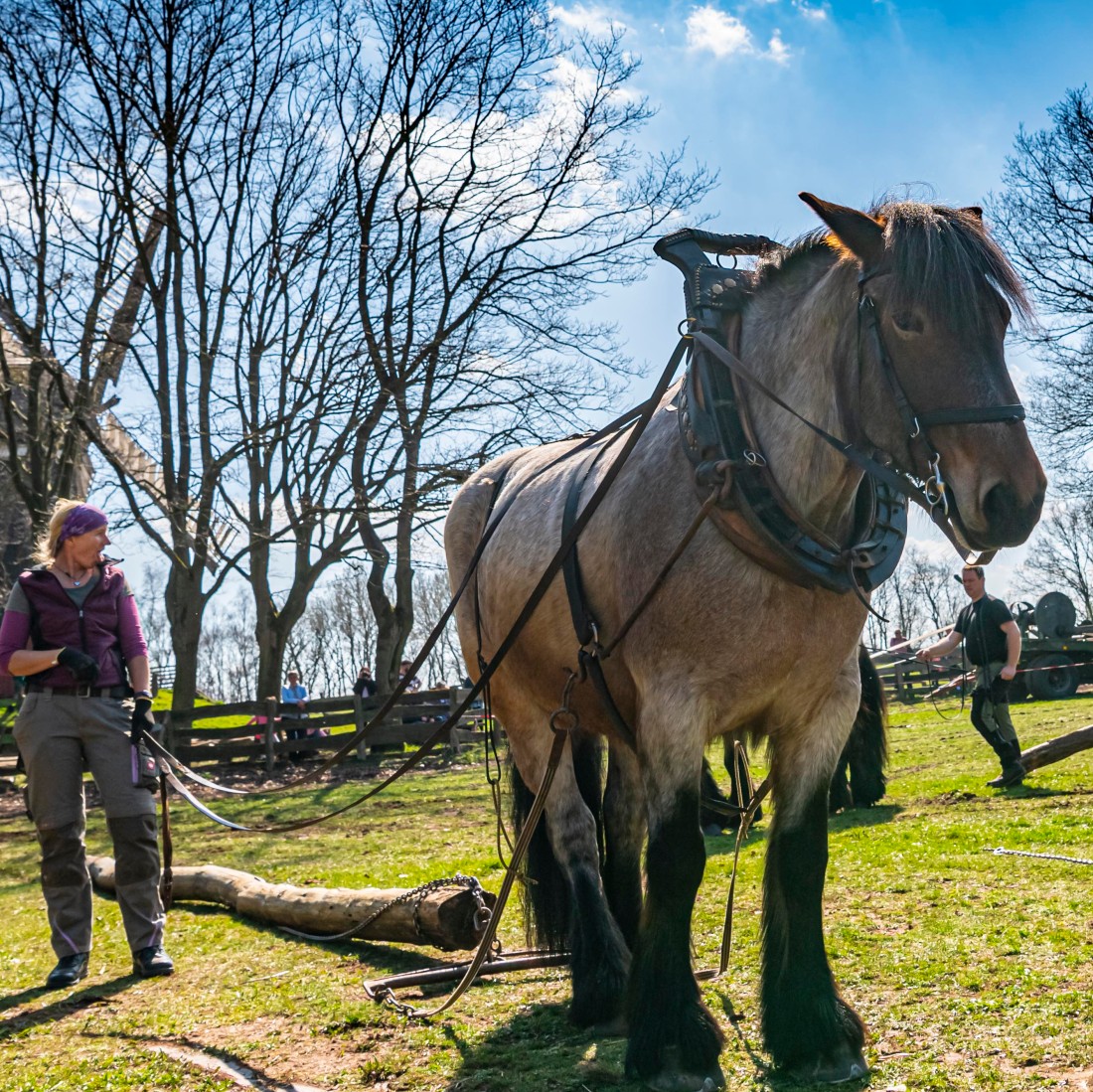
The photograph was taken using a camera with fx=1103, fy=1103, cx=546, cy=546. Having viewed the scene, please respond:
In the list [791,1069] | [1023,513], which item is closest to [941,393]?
[1023,513]

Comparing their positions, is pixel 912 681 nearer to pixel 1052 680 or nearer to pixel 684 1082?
pixel 1052 680

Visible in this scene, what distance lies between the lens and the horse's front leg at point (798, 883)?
328cm

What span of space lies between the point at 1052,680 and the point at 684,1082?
828 inches

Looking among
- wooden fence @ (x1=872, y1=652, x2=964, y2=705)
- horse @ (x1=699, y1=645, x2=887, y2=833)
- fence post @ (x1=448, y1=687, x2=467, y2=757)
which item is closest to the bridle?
horse @ (x1=699, y1=645, x2=887, y2=833)

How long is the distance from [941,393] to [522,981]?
3.07 meters

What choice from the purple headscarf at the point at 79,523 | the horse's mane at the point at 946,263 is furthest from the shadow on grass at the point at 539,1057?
the purple headscarf at the point at 79,523

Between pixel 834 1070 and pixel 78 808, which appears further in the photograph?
pixel 78 808

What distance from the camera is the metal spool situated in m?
22.4

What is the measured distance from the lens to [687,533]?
320 cm

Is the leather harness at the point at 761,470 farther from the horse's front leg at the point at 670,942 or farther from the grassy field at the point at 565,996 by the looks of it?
the grassy field at the point at 565,996

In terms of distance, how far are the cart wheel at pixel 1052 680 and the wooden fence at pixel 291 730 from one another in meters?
10.9

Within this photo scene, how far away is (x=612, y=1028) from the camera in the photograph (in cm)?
382

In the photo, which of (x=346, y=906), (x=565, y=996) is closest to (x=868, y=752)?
(x=346, y=906)

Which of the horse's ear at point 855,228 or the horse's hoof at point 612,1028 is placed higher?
the horse's ear at point 855,228
